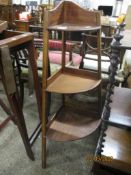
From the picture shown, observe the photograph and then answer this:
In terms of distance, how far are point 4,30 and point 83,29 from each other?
0.57 meters

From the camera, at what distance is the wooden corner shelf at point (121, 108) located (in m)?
1.01

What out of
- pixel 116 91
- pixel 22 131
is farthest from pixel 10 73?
pixel 116 91

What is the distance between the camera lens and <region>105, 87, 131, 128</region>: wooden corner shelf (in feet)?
3.33

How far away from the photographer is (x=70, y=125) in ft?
4.98

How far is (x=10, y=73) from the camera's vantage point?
1.10m

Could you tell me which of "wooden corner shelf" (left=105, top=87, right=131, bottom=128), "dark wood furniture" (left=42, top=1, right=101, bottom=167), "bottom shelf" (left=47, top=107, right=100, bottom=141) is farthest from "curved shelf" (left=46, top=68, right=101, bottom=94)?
"bottom shelf" (left=47, top=107, right=100, bottom=141)

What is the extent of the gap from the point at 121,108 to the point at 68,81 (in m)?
0.43

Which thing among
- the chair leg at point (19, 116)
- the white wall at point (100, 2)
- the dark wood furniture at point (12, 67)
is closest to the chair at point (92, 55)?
the dark wood furniture at point (12, 67)

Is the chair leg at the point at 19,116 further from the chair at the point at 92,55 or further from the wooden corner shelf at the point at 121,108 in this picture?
the chair at the point at 92,55

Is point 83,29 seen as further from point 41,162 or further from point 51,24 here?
point 41,162

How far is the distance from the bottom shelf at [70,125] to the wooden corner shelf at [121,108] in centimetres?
32

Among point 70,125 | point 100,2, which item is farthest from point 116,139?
point 100,2

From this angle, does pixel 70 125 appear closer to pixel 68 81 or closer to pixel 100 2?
pixel 68 81

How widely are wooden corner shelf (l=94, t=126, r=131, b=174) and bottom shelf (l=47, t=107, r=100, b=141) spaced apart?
0.18 metres
